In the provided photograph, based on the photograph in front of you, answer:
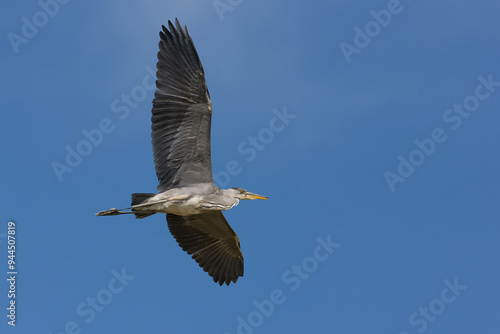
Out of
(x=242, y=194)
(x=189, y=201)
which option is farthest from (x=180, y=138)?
(x=242, y=194)

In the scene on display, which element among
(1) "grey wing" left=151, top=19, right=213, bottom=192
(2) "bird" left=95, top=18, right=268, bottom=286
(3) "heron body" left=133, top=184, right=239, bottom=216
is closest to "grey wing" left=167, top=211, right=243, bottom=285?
(2) "bird" left=95, top=18, right=268, bottom=286

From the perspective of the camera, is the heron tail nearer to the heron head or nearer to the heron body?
the heron body

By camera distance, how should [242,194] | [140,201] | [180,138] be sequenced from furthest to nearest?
[242,194] → [180,138] → [140,201]

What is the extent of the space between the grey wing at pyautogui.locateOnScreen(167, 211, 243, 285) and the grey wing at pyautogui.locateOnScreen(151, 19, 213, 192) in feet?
4.60

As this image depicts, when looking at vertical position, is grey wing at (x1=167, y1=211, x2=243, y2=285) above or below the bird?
below

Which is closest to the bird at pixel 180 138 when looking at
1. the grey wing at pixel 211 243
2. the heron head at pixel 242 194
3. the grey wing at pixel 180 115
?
the grey wing at pixel 180 115

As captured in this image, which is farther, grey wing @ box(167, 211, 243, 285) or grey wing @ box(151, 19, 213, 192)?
grey wing @ box(167, 211, 243, 285)

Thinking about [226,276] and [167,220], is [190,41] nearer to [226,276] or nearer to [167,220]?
[167,220]

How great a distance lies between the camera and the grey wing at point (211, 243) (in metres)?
15.0

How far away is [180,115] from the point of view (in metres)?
13.5

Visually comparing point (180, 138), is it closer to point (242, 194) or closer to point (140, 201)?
point (140, 201)

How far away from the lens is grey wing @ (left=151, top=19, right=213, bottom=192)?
1349 cm

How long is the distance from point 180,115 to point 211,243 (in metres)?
3.13

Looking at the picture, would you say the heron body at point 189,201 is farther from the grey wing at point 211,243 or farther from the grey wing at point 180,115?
the grey wing at point 211,243
